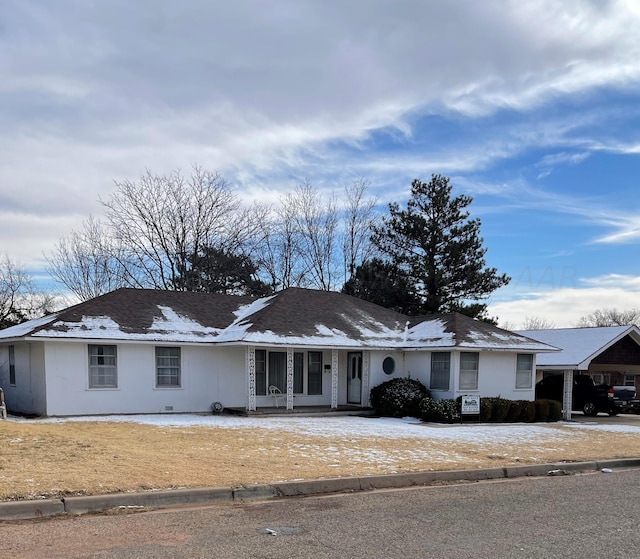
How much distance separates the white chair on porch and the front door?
8.89 ft

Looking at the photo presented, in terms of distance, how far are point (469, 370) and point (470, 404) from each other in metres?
2.02

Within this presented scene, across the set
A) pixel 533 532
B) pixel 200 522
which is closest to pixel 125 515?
pixel 200 522

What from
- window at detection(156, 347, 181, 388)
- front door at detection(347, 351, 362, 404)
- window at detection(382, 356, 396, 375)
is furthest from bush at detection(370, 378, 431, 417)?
window at detection(156, 347, 181, 388)

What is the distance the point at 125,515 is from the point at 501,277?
32.9 metres

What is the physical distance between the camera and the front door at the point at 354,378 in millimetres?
22547

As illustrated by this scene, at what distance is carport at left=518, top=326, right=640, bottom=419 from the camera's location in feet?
82.8

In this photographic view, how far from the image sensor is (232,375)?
20.9 metres

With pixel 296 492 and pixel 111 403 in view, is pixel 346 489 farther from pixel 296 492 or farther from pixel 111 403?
pixel 111 403

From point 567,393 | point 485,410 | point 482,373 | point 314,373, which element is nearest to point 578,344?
point 567,393

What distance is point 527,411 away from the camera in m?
21.2

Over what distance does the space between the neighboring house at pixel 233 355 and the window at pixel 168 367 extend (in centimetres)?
3

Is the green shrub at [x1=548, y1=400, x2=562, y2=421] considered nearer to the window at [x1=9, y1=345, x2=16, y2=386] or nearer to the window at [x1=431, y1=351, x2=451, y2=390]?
the window at [x1=431, y1=351, x2=451, y2=390]

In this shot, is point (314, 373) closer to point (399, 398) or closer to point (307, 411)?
point (307, 411)

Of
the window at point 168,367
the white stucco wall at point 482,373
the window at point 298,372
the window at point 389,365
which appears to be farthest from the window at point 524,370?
the window at point 168,367
